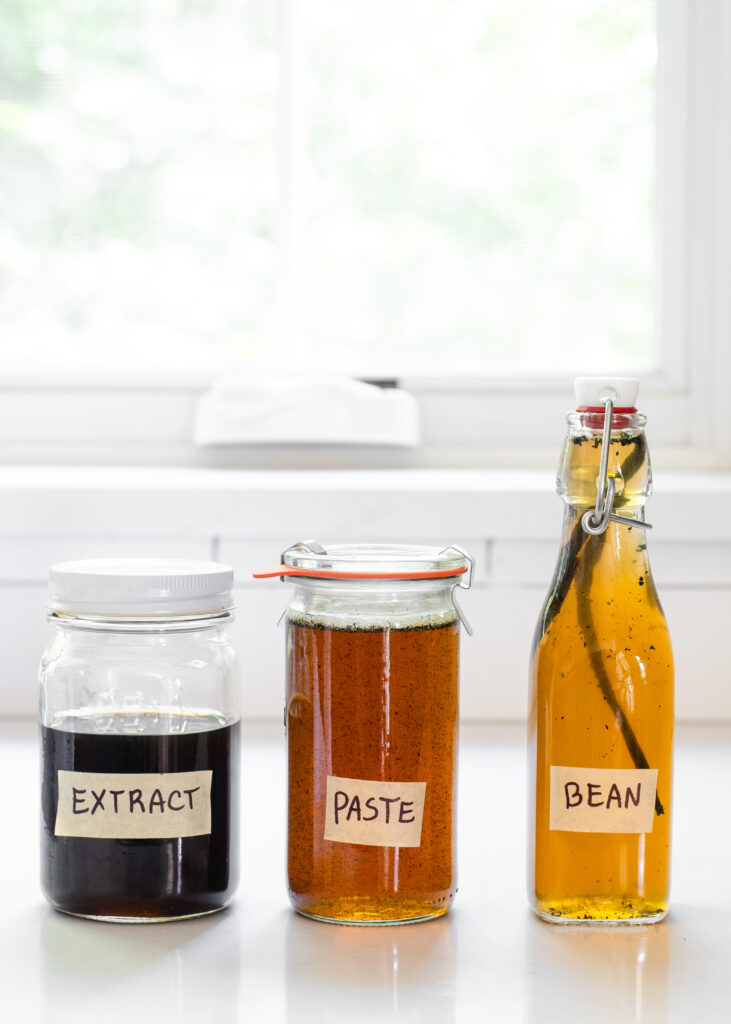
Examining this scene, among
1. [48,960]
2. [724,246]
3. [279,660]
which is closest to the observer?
[48,960]

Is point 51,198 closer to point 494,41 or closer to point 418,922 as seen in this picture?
point 494,41

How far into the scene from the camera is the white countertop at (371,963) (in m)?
0.44

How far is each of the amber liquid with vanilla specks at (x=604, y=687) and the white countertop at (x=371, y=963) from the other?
3cm

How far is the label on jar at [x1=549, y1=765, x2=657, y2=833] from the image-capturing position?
498 millimetres

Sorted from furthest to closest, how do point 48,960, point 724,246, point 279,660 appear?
point 724,246, point 279,660, point 48,960

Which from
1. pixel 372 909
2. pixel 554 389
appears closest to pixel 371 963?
pixel 372 909

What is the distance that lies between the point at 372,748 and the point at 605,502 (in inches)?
5.9

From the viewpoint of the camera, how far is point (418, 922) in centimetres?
52

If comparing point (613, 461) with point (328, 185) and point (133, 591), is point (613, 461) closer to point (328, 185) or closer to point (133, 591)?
point (133, 591)

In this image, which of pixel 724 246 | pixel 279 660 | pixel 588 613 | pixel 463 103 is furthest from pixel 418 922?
pixel 463 103

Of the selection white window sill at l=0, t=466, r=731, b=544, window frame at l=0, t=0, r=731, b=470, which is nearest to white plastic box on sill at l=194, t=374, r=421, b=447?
window frame at l=0, t=0, r=731, b=470

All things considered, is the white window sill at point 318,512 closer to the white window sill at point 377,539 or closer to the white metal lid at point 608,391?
the white window sill at point 377,539

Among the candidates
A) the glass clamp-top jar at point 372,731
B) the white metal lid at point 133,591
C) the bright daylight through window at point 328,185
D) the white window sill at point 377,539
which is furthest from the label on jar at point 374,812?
the bright daylight through window at point 328,185

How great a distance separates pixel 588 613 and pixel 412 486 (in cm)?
61
